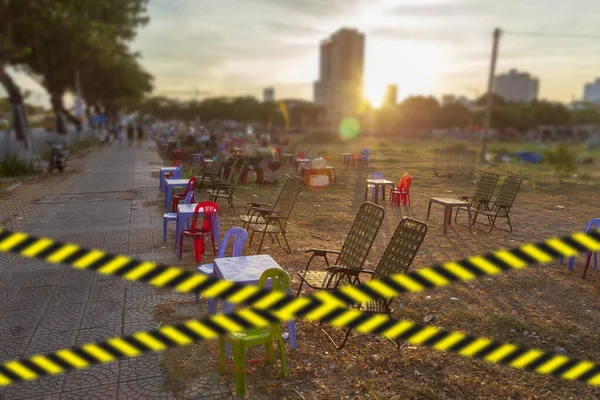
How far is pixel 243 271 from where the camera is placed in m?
4.54

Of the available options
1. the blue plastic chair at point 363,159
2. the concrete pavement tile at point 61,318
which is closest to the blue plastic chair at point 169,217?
the concrete pavement tile at point 61,318

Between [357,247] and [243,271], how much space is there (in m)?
1.45

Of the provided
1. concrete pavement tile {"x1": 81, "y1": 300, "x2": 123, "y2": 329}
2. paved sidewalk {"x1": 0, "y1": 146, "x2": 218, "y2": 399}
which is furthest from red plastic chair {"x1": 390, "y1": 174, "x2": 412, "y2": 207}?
concrete pavement tile {"x1": 81, "y1": 300, "x2": 123, "y2": 329}

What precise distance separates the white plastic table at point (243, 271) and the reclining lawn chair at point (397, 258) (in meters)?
0.63

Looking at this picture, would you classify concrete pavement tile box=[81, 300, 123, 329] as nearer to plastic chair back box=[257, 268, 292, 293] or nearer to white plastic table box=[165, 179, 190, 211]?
plastic chair back box=[257, 268, 292, 293]

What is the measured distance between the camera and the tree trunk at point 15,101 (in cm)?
2050

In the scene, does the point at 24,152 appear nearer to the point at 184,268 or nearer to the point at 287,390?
the point at 184,268

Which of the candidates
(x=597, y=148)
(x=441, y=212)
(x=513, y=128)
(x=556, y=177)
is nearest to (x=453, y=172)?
(x=556, y=177)

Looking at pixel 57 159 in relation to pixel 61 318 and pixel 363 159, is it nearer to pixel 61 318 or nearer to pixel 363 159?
pixel 363 159

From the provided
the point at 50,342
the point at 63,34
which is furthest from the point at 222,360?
the point at 63,34

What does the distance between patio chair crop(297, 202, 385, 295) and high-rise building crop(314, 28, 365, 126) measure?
152 meters

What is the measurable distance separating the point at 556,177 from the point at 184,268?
19.1m

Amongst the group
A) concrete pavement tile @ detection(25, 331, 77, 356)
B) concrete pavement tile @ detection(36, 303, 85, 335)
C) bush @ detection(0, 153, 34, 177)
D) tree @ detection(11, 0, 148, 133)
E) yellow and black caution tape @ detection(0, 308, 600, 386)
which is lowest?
concrete pavement tile @ detection(25, 331, 77, 356)

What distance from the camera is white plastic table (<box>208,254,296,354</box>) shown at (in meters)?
4.30
